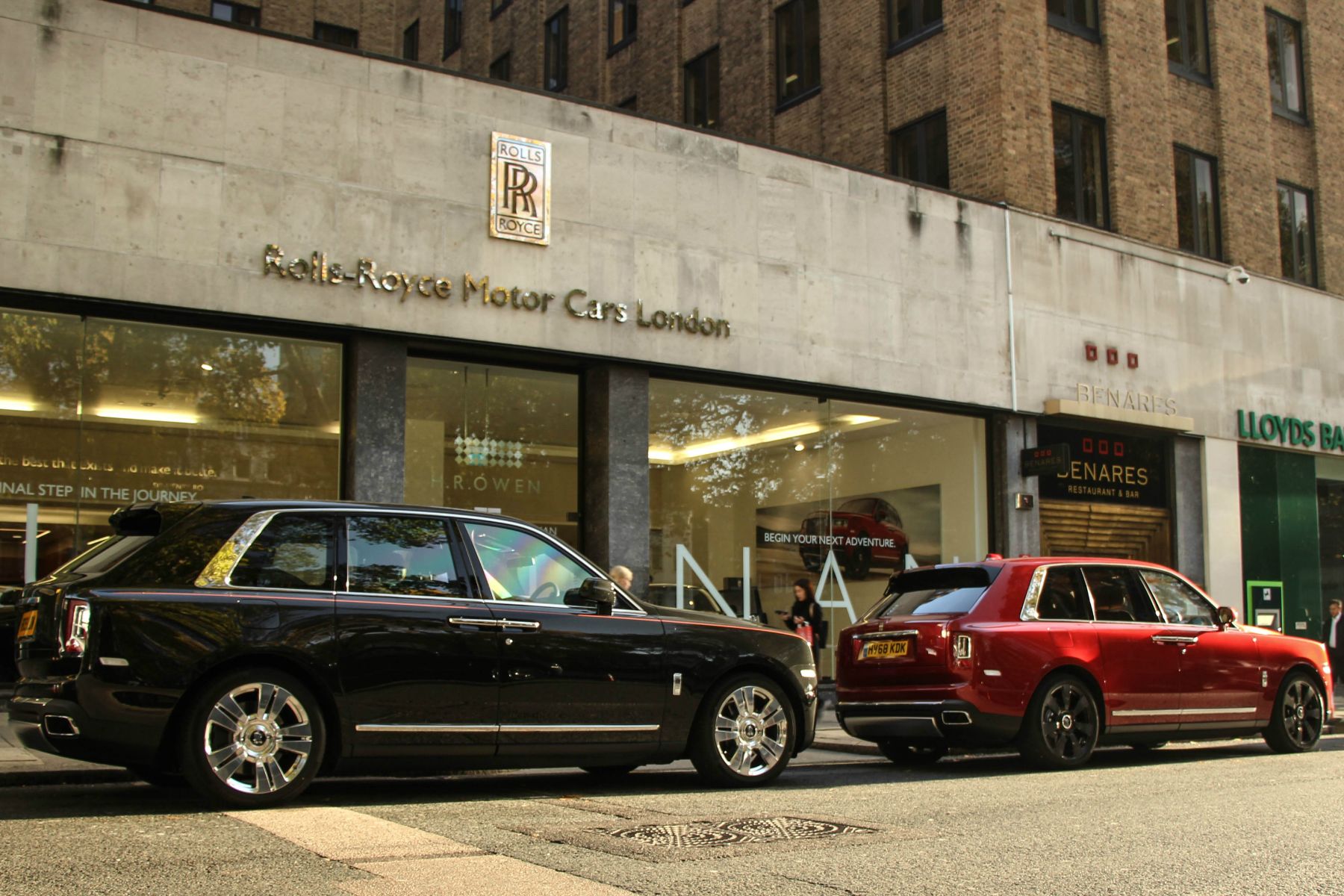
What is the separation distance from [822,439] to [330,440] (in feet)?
22.3

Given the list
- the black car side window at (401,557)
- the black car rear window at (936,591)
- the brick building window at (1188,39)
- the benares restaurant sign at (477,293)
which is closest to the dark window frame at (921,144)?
the brick building window at (1188,39)

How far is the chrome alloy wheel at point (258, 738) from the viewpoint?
6.98m

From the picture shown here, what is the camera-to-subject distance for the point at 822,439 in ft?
59.5

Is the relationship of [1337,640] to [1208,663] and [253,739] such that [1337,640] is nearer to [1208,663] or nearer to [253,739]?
[1208,663]

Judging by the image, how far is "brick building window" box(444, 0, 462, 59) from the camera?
33.1 m

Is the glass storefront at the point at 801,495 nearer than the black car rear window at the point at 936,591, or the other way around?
the black car rear window at the point at 936,591

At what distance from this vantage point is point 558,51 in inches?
1175

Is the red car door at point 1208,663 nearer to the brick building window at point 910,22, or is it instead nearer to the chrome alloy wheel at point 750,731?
the chrome alloy wheel at point 750,731

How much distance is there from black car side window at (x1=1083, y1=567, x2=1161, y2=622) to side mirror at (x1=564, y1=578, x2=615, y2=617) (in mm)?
4576

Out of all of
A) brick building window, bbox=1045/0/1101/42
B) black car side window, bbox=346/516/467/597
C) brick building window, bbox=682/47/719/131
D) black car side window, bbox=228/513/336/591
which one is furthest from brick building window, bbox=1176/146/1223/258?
black car side window, bbox=228/513/336/591

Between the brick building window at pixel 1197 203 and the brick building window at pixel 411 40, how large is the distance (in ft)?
→ 63.1

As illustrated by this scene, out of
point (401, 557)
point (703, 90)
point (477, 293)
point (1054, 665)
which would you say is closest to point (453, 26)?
point (703, 90)

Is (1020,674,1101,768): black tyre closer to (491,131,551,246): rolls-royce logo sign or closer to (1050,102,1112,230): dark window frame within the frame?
(491,131,551,246): rolls-royce logo sign

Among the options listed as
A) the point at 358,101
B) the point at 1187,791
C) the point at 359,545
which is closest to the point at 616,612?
the point at 359,545
